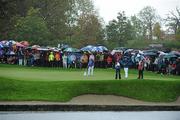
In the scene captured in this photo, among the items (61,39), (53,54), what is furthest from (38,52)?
(61,39)

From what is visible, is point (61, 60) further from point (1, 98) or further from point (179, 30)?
point (179, 30)

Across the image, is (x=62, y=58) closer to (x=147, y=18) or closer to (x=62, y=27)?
(x=62, y=27)

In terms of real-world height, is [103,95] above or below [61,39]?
below

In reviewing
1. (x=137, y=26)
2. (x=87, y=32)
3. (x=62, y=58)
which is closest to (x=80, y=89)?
(x=62, y=58)

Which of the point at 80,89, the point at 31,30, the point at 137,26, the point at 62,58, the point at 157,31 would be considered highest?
the point at 137,26

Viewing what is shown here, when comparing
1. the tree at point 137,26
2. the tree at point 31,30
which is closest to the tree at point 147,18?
the tree at point 137,26

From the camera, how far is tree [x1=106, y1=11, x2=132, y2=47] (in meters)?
89.9

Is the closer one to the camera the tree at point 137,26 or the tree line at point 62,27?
the tree line at point 62,27

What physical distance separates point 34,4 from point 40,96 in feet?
194

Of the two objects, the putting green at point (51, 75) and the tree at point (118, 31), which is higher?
the tree at point (118, 31)

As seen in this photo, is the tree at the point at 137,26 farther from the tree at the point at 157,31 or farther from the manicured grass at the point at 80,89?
the manicured grass at the point at 80,89

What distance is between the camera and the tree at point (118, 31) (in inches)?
3541

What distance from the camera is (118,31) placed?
90.6 metres

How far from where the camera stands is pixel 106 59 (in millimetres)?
50406
